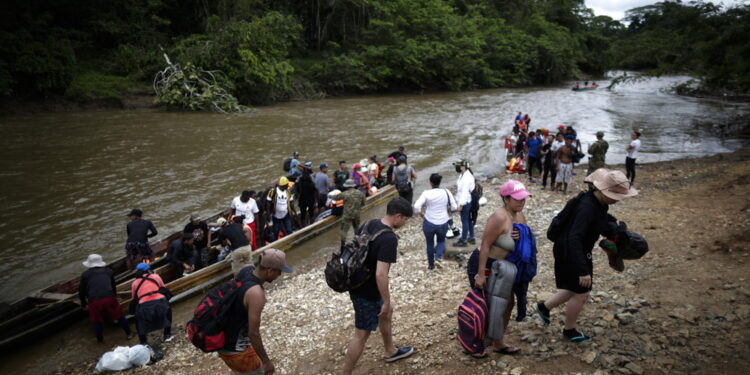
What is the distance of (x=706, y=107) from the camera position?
33.5m

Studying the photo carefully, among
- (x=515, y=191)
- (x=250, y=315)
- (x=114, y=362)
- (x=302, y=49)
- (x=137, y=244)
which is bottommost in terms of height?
(x=114, y=362)

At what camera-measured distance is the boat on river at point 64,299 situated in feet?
21.0

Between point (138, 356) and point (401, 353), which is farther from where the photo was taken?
point (138, 356)

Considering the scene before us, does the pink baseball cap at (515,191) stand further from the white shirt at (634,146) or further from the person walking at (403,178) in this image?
the white shirt at (634,146)

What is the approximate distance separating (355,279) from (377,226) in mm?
492

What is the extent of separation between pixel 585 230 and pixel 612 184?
1.43 feet

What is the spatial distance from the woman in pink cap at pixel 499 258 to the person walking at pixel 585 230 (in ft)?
1.39

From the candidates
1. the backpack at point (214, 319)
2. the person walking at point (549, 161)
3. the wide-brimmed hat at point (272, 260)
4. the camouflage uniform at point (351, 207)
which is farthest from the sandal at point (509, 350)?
the person walking at point (549, 161)

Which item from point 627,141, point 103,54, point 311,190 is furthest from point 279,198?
point 103,54

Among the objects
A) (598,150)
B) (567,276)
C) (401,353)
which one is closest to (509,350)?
(567,276)

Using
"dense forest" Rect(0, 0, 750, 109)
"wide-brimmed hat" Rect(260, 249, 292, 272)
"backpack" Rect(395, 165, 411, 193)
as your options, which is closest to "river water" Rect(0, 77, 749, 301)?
"dense forest" Rect(0, 0, 750, 109)

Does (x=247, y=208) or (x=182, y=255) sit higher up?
(x=247, y=208)

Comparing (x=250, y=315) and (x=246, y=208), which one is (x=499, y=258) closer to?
(x=250, y=315)

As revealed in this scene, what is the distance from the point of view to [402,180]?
9.90m
